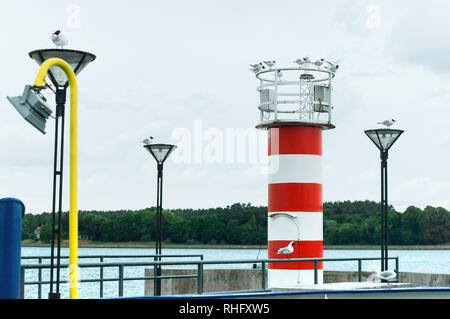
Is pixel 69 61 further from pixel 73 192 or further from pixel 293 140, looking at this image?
pixel 293 140

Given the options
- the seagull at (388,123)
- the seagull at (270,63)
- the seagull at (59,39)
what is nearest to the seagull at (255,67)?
the seagull at (270,63)

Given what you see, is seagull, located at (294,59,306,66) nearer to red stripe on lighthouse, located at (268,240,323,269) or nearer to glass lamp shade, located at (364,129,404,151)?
glass lamp shade, located at (364,129,404,151)

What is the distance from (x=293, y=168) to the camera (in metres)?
17.0

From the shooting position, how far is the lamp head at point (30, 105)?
815 centimetres

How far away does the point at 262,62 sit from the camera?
17.9 m

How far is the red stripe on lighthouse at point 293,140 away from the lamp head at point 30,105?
9.31 meters

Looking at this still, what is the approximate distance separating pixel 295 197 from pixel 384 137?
3870 millimetres

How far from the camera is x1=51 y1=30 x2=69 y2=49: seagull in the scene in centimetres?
1145

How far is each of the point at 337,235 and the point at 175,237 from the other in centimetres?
1192

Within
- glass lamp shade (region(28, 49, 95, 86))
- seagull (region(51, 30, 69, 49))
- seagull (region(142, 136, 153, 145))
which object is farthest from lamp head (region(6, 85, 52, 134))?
seagull (region(142, 136, 153, 145))

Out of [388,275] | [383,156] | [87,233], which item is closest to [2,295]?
[388,275]

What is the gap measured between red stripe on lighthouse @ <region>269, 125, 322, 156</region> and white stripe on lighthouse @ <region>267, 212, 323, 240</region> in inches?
50.8

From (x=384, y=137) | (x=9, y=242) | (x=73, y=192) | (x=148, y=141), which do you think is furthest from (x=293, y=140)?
(x=9, y=242)
